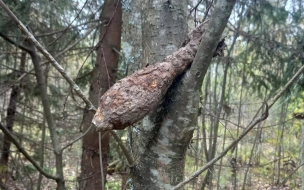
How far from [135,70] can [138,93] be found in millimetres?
459

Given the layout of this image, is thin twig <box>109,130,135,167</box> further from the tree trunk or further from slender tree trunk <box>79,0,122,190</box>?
slender tree trunk <box>79,0,122,190</box>

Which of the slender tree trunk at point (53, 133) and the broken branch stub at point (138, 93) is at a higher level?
the slender tree trunk at point (53, 133)

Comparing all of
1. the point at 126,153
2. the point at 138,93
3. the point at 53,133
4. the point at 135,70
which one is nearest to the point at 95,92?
the point at 53,133

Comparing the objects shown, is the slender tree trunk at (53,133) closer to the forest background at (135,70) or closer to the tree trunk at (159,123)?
the forest background at (135,70)

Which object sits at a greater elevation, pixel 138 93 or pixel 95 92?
pixel 95 92

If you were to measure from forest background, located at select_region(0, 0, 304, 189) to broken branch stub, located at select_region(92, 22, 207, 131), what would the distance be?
7cm

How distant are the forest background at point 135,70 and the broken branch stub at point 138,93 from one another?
0.22 feet

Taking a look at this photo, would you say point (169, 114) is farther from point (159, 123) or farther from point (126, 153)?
point (126, 153)

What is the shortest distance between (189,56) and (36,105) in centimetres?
650

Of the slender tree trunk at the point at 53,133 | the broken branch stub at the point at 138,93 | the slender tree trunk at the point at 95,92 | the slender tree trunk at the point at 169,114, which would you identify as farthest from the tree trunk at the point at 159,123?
the slender tree trunk at the point at 95,92

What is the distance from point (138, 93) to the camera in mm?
1134

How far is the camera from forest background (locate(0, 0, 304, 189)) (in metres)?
1.33

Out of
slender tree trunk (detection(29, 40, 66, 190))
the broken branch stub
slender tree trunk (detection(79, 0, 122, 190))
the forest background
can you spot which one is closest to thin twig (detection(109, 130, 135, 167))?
the forest background

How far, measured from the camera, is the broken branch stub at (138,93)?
3.56ft
